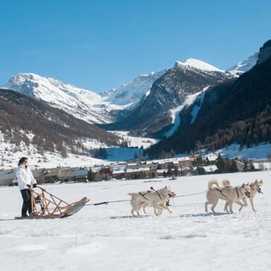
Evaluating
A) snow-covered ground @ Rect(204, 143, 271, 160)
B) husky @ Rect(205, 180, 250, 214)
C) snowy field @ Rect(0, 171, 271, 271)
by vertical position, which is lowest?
snowy field @ Rect(0, 171, 271, 271)

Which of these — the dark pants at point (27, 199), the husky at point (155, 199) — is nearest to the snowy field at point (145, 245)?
the husky at point (155, 199)

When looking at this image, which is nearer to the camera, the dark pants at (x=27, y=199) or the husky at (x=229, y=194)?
the husky at (x=229, y=194)

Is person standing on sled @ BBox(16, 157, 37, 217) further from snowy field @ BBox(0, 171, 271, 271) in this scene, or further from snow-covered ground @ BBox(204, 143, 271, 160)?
snow-covered ground @ BBox(204, 143, 271, 160)

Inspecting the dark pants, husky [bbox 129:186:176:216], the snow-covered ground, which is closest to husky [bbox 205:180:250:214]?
husky [bbox 129:186:176:216]

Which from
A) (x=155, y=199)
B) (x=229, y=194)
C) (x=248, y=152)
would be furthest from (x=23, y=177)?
(x=248, y=152)

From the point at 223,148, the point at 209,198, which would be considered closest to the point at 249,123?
the point at 223,148

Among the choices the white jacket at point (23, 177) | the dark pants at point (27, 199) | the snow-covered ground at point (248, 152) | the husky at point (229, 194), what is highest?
the snow-covered ground at point (248, 152)

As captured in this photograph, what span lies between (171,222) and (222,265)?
576 cm

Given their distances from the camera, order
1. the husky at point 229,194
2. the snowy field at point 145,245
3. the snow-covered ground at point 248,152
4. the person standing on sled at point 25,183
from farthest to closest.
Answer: the snow-covered ground at point 248,152
the person standing on sled at point 25,183
the husky at point 229,194
the snowy field at point 145,245

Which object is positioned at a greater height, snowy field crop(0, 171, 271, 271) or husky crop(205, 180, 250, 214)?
husky crop(205, 180, 250, 214)

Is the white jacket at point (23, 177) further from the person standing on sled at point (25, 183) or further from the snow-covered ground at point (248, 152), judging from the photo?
the snow-covered ground at point (248, 152)

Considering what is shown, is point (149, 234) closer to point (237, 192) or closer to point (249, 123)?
point (237, 192)

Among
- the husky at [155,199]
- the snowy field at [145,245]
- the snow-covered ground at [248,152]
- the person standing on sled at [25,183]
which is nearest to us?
the snowy field at [145,245]

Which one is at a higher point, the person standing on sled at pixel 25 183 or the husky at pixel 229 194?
the person standing on sled at pixel 25 183
